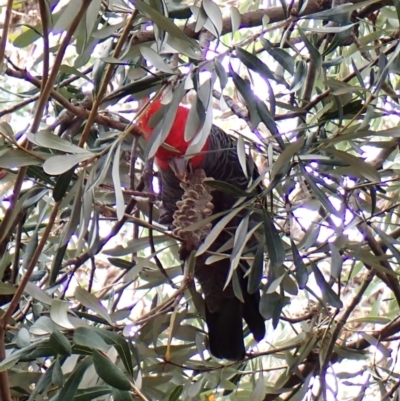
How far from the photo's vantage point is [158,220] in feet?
4.98

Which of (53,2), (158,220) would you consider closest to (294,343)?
(158,220)

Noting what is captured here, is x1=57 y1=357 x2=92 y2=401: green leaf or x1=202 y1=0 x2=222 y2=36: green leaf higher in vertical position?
x1=202 y1=0 x2=222 y2=36: green leaf

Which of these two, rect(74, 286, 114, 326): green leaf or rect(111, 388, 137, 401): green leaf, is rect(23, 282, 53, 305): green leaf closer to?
rect(74, 286, 114, 326): green leaf

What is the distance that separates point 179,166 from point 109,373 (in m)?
0.66

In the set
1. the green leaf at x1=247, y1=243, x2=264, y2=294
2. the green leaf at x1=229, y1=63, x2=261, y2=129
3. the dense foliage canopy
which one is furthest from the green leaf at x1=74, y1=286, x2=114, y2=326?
the green leaf at x1=229, y1=63, x2=261, y2=129

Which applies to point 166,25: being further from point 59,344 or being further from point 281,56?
point 59,344

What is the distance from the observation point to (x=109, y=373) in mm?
772

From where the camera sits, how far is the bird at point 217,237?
4.54 ft

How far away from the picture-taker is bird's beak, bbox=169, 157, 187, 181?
54.1 inches

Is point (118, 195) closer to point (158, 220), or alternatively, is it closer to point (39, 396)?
point (39, 396)

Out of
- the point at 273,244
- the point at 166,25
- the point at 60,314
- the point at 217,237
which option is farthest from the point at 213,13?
the point at 217,237

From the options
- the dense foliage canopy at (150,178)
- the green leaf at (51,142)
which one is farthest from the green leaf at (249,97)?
the green leaf at (51,142)

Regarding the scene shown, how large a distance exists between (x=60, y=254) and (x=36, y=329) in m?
0.16

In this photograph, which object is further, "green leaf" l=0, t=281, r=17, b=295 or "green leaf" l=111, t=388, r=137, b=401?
"green leaf" l=0, t=281, r=17, b=295
